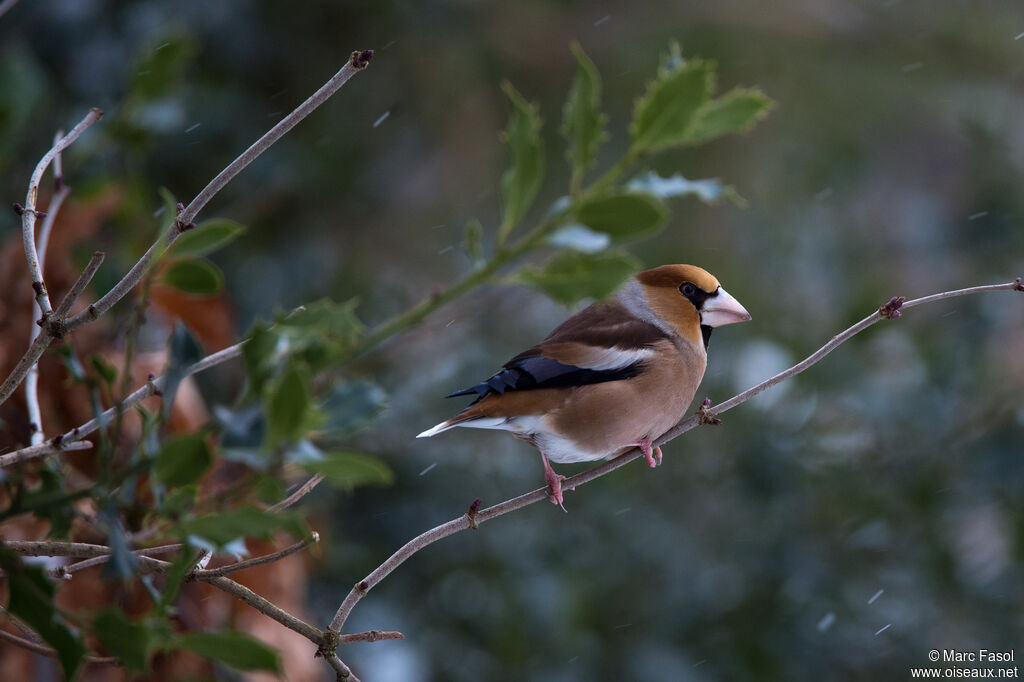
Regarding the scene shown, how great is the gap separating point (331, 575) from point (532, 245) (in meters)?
2.41

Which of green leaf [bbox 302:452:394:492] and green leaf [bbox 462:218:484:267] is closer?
green leaf [bbox 302:452:394:492]

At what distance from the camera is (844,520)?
115 inches

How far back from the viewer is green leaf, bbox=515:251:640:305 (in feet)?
1.93

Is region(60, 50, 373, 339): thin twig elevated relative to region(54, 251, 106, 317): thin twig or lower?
elevated

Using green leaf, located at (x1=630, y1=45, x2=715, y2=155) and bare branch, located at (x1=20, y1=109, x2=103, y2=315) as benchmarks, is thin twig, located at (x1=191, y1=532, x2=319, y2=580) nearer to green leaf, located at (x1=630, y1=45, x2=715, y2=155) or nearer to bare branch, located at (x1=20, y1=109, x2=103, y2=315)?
bare branch, located at (x1=20, y1=109, x2=103, y2=315)

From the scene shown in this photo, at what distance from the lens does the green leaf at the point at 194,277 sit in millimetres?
729

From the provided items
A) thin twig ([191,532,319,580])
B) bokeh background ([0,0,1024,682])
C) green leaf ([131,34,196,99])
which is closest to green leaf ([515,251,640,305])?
thin twig ([191,532,319,580])

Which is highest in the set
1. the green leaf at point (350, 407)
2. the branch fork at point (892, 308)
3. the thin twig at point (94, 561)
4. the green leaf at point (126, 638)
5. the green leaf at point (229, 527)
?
the green leaf at point (350, 407)

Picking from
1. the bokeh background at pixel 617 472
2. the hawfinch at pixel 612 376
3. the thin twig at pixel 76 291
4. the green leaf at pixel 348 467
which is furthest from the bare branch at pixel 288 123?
the bokeh background at pixel 617 472

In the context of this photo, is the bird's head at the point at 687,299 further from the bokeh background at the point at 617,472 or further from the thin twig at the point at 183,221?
the bokeh background at the point at 617,472

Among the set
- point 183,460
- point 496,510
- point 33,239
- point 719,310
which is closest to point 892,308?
point 719,310

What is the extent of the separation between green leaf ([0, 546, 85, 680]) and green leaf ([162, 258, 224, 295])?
24cm

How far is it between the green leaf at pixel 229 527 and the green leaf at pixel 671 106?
13.2 inches

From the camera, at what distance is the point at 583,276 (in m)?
0.59
